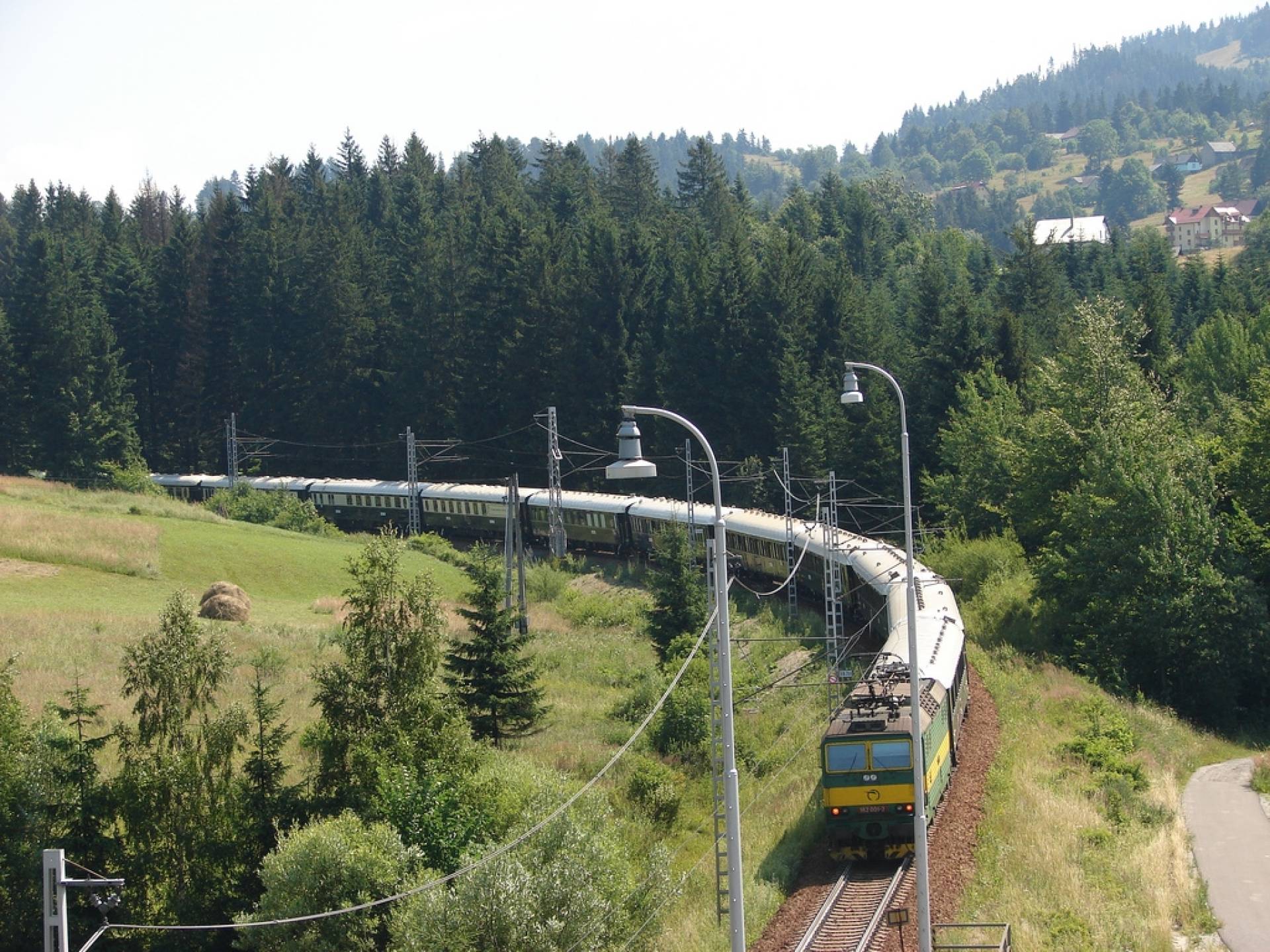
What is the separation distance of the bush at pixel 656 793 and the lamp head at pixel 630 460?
61.4 feet

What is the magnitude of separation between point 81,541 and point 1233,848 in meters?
48.9

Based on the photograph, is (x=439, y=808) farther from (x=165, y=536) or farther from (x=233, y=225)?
(x=233, y=225)

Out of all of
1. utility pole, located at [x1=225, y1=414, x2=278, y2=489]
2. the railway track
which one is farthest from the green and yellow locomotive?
utility pole, located at [x1=225, y1=414, x2=278, y2=489]

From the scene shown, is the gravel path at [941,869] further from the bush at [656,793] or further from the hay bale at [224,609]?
the hay bale at [224,609]

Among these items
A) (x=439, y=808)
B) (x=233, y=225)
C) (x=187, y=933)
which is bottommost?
(x=187, y=933)

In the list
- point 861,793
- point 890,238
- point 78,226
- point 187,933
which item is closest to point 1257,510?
point 861,793

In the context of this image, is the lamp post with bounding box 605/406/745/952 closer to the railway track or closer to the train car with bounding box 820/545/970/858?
the railway track

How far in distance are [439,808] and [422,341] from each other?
2949 inches

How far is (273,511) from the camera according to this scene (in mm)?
80812

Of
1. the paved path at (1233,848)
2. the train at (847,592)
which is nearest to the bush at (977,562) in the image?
the train at (847,592)

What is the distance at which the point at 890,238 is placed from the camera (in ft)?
479

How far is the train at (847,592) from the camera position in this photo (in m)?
25.9

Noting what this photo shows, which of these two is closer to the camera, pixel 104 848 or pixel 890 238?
pixel 104 848

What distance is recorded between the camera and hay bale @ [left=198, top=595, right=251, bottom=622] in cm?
5159
